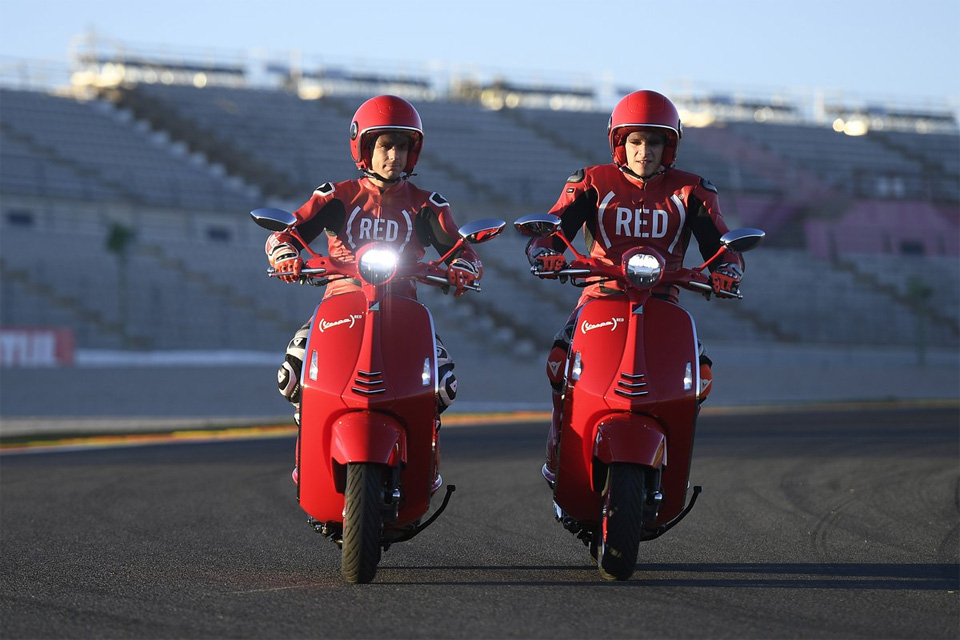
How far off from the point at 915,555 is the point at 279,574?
2.84m

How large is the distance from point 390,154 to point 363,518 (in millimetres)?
1716

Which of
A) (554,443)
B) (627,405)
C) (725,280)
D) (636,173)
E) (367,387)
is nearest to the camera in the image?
(367,387)

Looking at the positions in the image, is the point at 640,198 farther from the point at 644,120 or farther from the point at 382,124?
the point at 382,124

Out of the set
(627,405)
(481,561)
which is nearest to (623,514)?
(627,405)

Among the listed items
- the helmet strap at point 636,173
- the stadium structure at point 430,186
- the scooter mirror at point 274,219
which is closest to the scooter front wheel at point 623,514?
the helmet strap at point 636,173

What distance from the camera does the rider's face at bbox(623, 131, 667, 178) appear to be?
5844 mm

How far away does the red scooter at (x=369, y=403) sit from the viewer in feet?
16.2

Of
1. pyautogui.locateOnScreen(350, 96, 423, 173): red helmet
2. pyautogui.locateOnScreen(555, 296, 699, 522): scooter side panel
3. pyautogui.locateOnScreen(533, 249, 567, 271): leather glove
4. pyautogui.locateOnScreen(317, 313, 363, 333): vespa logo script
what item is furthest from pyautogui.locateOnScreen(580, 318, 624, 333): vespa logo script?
pyautogui.locateOnScreen(350, 96, 423, 173): red helmet

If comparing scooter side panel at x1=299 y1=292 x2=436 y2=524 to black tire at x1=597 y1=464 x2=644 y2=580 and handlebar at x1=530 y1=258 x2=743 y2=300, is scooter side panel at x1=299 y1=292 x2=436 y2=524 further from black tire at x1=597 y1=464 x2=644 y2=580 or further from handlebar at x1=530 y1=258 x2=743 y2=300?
black tire at x1=597 y1=464 x2=644 y2=580

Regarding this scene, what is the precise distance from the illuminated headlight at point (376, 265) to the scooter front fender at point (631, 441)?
1041 mm

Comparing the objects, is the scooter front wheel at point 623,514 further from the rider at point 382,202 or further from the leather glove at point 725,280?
the rider at point 382,202

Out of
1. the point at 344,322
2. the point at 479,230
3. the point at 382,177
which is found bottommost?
the point at 344,322

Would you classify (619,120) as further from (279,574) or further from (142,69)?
(142,69)

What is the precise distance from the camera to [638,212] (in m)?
5.79
